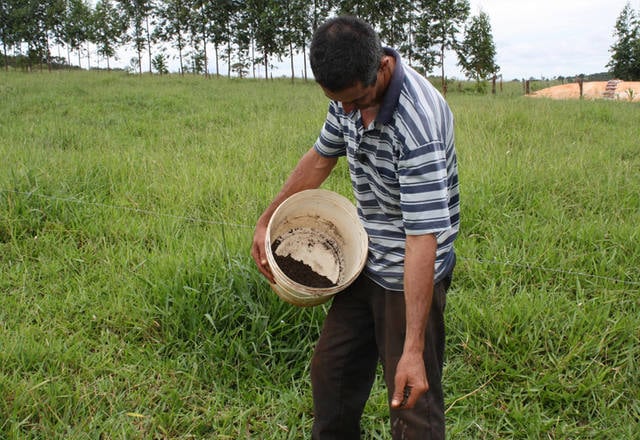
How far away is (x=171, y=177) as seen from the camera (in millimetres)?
4406

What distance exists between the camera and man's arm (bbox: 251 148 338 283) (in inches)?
76.7

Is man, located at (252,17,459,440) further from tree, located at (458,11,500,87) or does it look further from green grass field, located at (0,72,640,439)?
tree, located at (458,11,500,87)

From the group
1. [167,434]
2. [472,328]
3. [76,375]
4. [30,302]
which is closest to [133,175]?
[30,302]

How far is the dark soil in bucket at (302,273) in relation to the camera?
2.02m

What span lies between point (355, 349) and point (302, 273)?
0.41 m

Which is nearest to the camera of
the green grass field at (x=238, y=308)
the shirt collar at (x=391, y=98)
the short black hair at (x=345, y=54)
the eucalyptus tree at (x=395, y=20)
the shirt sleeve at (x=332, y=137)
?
the short black hair at (x=345, y=54)

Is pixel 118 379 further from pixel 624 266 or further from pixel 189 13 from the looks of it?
pixel 189 13

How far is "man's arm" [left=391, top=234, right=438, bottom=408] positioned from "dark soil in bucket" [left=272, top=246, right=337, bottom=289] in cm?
65

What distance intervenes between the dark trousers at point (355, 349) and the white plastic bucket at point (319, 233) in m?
0.14

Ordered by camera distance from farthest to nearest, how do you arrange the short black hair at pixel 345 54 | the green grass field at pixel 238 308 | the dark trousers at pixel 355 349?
the green grass field at pixel 238 308, the dark trousers at pixel 355 349, the short black hair at pixel 345 54

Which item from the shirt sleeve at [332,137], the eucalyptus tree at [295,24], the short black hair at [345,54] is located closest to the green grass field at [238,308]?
the shirt sleeve at [332,137]

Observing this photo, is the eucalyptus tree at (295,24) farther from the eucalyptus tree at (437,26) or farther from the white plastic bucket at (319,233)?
the white plastic bucket at (319,233)

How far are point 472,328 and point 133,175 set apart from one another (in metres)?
3.11

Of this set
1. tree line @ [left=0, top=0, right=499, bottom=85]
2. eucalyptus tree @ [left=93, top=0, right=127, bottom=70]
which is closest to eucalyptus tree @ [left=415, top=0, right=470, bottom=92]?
tree line @ [left=0, top=0, right=499, bottom=85]
